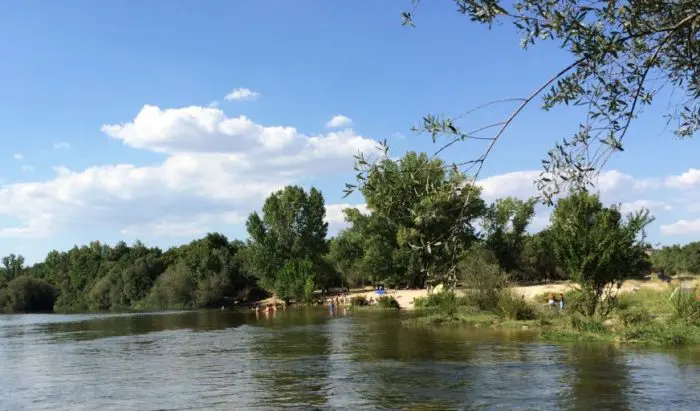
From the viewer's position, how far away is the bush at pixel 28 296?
375ft

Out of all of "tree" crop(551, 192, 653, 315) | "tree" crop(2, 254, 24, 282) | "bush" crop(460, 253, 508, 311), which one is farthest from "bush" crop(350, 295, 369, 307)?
"tree" crop(2, 254, 24, 282)

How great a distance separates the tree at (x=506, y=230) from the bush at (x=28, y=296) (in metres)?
87.4

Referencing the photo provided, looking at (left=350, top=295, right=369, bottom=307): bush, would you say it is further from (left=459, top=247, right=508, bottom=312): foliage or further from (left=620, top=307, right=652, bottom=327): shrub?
(left=620, top=307, right=652, bottom=327): shrub

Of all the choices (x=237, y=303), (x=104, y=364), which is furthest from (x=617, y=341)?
(x=237, y=303)

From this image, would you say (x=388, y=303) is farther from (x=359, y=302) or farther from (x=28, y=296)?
(x=28, y=296)

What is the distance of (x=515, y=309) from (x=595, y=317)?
677 centimetres

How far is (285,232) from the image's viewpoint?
9519cm

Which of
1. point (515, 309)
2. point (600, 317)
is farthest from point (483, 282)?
point (600, 317)

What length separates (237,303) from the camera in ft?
317

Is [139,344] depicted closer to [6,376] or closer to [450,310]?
[6,376]

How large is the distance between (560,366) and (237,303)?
81338 millimetres

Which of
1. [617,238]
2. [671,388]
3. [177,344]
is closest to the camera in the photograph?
[671,388]

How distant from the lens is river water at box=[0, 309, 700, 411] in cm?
1572

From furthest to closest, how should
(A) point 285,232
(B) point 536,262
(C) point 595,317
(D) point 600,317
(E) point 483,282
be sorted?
(A) point 285,232 < (B) point 536,262 < (E) point 483,282 < (D) point 600,317 < (C) point 595,317
